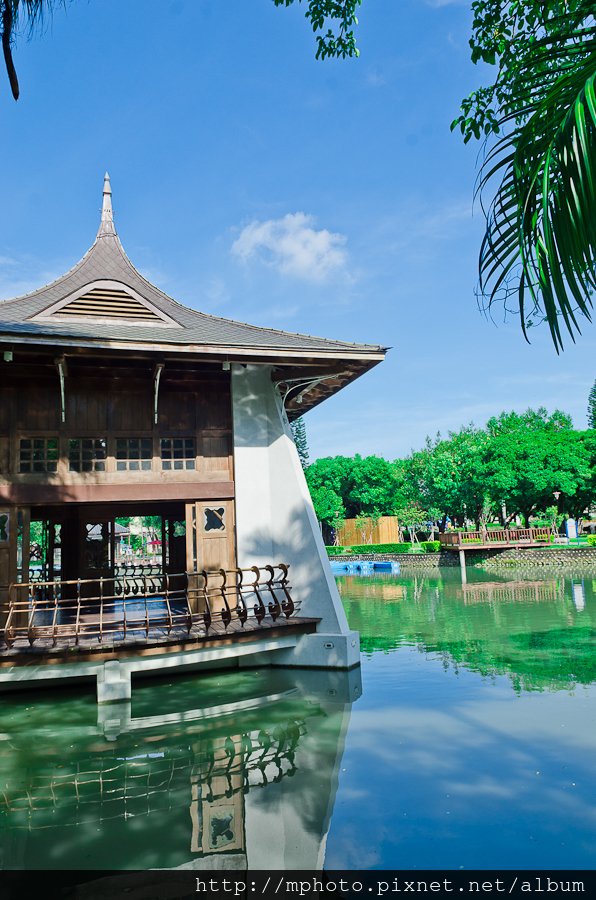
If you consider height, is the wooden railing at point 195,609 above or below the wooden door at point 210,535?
below

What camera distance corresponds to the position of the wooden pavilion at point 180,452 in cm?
991

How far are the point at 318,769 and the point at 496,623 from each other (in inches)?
418

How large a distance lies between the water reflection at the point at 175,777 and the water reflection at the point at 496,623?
3090mm

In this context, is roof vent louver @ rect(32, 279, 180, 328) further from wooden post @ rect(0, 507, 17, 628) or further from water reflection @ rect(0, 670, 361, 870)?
water reflection @ rect(0, 670, 361, 870)

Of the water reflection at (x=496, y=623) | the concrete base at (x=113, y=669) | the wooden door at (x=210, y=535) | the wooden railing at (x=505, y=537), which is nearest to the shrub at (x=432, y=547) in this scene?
the wooden railing at (x=505, y=537)

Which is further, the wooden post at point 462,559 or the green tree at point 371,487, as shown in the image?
the green tree at point 371,487

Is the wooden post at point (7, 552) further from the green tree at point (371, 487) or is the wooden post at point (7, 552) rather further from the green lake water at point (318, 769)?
the green tree at point (371, 487)

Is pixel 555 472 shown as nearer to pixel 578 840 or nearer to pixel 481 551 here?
pixel 481 551

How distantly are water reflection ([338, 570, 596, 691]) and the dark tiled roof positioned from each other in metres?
6.04

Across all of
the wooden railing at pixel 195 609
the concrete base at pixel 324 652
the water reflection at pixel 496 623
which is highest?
the wooden railing at pixel 195 609

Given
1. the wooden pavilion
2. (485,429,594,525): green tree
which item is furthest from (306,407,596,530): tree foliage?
the wooden pavilion

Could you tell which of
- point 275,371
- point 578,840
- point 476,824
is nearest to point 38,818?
point 476,824

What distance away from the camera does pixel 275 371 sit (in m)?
11.9

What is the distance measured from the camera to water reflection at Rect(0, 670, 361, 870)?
15.4 feet
